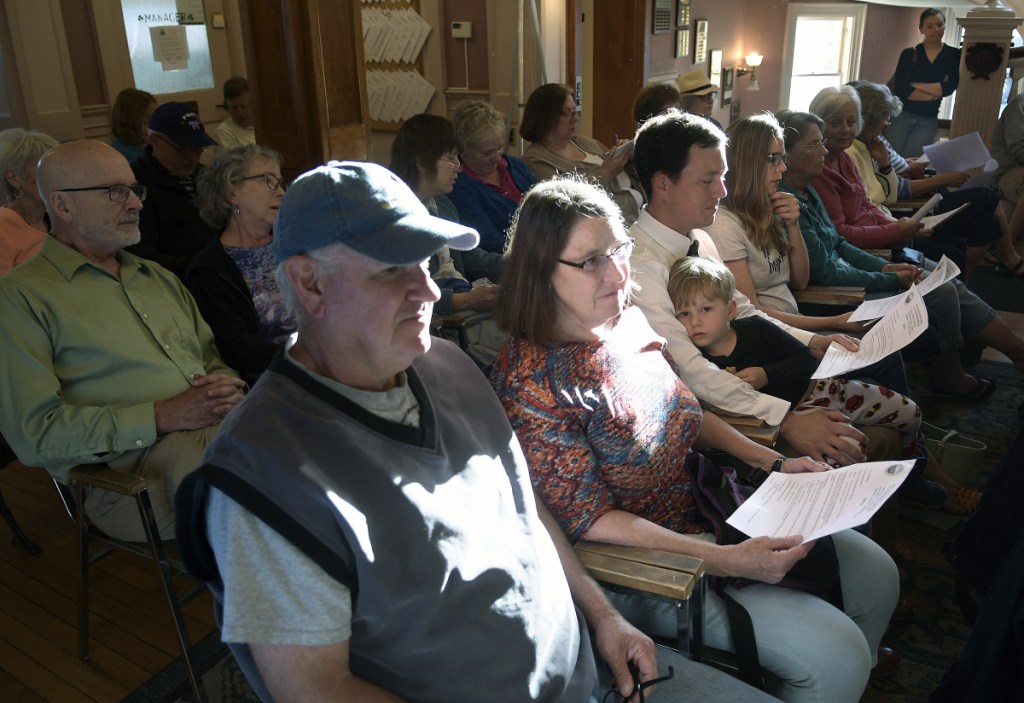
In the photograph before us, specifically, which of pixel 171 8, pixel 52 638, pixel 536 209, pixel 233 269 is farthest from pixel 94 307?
pixel 171 8

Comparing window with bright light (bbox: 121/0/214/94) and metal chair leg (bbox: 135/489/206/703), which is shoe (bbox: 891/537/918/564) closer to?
metal chair leg (bbox: 135/489/206/703)

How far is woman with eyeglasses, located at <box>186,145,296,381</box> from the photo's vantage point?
7.77 feet

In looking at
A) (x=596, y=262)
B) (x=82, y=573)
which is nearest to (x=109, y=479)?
(x=82, y=573)

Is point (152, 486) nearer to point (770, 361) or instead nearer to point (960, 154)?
point (770, 361)

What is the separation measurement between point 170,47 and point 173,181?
327 centimetres

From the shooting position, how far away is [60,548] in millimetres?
2656

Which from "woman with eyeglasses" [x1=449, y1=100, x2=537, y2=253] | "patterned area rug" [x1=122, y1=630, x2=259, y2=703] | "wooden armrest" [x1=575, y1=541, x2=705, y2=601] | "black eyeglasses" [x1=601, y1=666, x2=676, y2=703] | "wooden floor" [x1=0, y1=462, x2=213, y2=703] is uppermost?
"woman with eyeglasses" [x1=449, y1=100, x2=537, y2=253]

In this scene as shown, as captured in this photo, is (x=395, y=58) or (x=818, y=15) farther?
(x=818, y=15)

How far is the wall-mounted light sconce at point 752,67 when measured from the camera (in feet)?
29.0

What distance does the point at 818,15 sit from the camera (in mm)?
9156

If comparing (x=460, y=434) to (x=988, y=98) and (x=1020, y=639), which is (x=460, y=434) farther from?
(x=988, y=98)

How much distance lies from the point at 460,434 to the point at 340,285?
290 millimetres

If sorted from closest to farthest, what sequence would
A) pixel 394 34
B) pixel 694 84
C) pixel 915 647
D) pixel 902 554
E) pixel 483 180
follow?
pixel 915 647
pixel 902 554
pixel 483 180
pixel 694 84
pixel 394 34

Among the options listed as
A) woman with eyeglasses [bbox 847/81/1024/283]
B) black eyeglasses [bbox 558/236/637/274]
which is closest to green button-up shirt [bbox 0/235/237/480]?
black eyeglasses [bbox 558/236/637/274]
